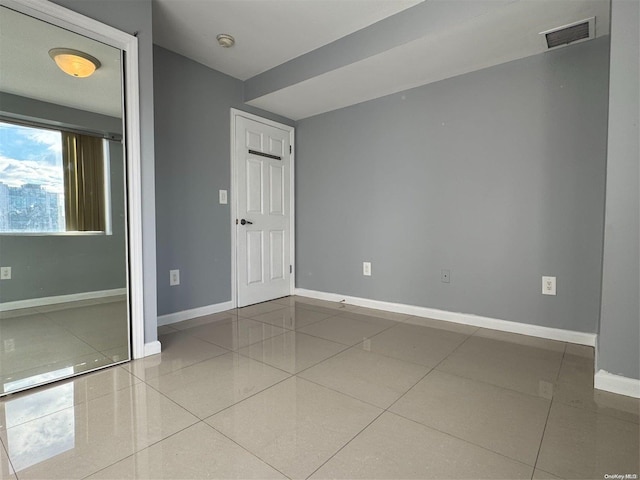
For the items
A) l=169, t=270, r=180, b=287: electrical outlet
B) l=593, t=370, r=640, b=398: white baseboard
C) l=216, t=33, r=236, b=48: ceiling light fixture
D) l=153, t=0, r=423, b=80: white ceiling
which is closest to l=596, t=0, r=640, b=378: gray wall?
l=593, t=370, r=640, b=398: white baseboard

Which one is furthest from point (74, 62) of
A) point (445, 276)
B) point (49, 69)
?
point (445, 276)

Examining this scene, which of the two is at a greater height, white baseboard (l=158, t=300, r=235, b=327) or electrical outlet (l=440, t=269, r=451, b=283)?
electrical outlet (l=440, t=269, r=451, b=283)

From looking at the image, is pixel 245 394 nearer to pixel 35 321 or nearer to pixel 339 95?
pixel 35 321

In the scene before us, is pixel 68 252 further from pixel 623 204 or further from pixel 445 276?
pixel 623 204

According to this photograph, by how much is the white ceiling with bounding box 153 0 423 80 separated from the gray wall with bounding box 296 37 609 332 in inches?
35.1

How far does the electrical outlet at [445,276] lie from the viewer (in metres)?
2.81

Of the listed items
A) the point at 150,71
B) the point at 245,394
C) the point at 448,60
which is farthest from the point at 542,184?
Answer: the point at 150,71

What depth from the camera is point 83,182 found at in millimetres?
1970

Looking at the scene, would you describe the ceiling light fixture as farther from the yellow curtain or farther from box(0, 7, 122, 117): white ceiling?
the yellow curtain

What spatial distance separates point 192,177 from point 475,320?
8.90 ft

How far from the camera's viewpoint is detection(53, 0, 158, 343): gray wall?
1955 millimetres

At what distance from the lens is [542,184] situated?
7.79 feet

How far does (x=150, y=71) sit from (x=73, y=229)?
1.10 metres

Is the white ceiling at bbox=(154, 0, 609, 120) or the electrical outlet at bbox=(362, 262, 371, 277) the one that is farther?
the electrical outlet at bbox=(362, 262, 371, 277)
